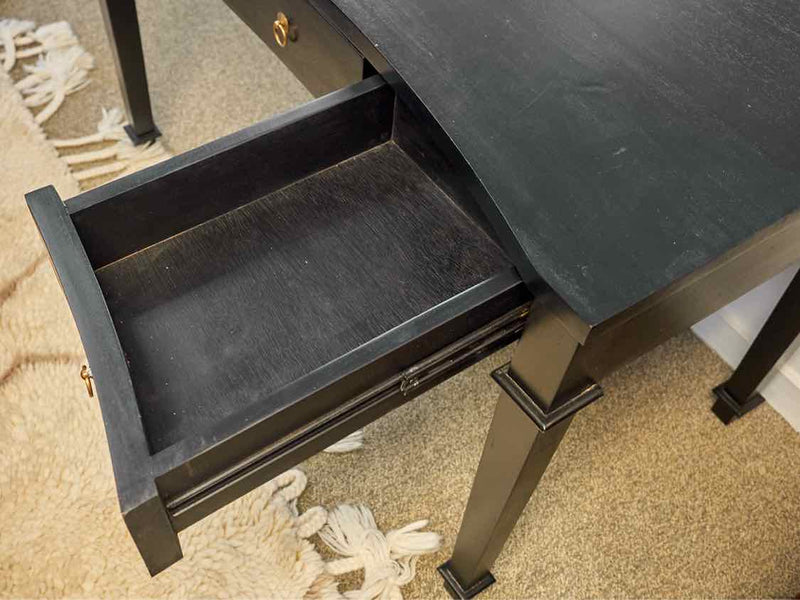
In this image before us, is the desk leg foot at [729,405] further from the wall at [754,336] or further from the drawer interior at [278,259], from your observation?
the drawer interior at [278,259]

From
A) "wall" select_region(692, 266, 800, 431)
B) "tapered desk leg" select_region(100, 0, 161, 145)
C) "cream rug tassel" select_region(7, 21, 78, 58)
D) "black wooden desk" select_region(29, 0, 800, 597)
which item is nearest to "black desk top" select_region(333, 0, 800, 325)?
"black wooden desk" select_region(29, 0, 800, 597)

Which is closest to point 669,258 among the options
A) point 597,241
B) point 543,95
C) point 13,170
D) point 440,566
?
point 597,241

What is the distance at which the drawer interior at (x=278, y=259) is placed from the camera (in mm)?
662

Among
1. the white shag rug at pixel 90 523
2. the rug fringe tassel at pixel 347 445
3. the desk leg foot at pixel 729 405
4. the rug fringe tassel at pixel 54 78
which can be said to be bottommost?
the white shag rug at pixel 90 523

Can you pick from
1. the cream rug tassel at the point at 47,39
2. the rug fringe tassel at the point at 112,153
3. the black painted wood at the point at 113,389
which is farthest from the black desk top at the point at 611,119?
the cream rug tassel at the point at 47,39

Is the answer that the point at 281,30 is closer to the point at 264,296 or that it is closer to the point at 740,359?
the point at 264,296

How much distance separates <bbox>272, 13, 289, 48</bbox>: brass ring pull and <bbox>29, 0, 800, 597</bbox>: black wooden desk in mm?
28

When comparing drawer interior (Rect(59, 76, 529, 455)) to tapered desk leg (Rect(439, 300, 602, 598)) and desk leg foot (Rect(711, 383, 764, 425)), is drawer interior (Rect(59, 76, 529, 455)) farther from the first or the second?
desk leg foot (Rect(711, 383, 764, 425))

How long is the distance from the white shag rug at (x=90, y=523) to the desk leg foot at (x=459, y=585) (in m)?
0.04

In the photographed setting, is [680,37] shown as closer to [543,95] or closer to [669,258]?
[543,95]

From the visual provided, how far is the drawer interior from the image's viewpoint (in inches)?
26.0

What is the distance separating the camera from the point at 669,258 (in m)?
0.56

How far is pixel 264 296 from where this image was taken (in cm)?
73

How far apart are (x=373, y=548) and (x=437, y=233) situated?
17.1 inches
